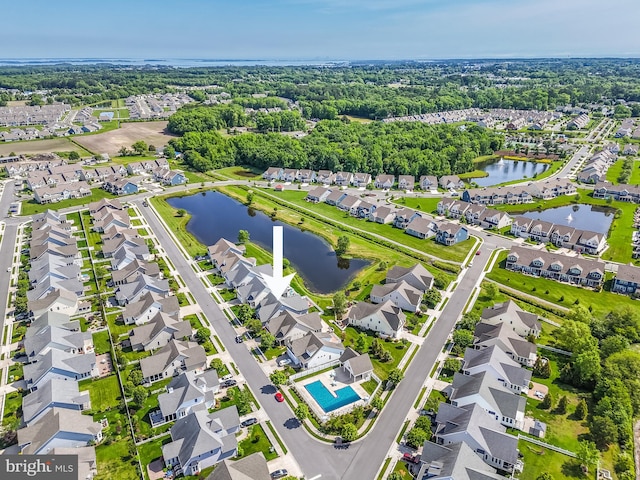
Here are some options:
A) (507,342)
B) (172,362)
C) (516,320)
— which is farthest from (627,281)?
(172,362)

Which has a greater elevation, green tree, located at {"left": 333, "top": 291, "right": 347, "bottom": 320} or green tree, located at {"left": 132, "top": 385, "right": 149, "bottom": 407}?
green tree, located at {"left": 333, "top": 291, "right": 347, "bottom": 320}

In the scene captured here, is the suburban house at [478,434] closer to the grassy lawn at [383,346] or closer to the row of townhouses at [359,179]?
the grassy lawn at [383,346]

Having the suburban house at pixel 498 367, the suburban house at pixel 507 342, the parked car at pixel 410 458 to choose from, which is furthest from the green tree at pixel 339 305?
the parked car at pixel 410 458

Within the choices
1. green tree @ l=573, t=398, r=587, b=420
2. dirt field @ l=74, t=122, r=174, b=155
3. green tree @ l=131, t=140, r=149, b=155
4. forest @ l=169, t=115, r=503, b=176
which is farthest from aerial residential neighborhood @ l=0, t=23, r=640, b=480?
dirt field @ l=74, t=122, r=174, b=155

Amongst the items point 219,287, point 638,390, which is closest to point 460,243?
point 638,390

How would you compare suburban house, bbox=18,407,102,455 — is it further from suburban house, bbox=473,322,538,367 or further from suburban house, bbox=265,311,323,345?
suburban house, bbox=473,322,538,367

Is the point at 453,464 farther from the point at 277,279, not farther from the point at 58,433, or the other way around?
the point at 277,279

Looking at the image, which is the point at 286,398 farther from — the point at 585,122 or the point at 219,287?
the point at 585,122
